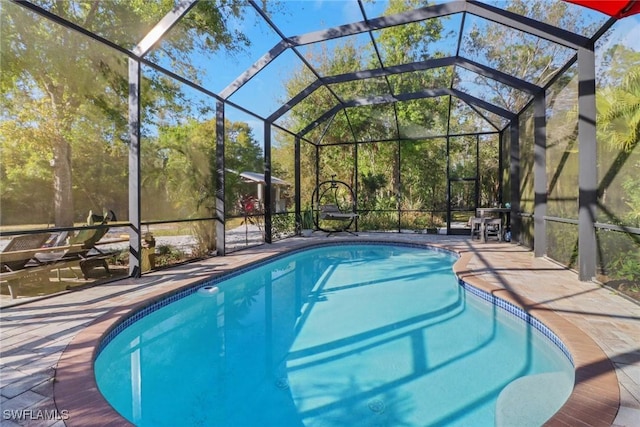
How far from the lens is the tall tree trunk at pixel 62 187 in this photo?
837 cm

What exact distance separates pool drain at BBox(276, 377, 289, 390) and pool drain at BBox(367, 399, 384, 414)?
2.24 feet

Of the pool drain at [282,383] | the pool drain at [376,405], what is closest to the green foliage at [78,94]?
the pool drain at [282,383]

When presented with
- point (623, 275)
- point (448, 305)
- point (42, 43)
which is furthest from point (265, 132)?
point (623, 275)

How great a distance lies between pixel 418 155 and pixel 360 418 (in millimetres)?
11445

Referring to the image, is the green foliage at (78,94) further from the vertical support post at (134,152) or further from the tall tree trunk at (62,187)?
the vertical support post at (134,152)

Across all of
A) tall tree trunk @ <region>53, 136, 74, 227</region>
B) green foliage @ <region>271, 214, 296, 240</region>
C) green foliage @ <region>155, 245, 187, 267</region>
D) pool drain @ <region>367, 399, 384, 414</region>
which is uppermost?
tall tree trunk @ <region>53, 136, 74, 227</region>

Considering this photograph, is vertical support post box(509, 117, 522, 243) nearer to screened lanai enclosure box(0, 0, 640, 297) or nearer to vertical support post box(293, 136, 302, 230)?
screened lanai enclosure box(0, 0, 640, 297)

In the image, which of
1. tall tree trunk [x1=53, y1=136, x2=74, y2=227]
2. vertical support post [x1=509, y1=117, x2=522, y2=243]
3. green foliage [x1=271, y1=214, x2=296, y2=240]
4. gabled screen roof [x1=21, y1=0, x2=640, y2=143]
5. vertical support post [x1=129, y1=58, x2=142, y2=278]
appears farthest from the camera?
green foliage [x1=271, y1=214, x2=296, y2=240]

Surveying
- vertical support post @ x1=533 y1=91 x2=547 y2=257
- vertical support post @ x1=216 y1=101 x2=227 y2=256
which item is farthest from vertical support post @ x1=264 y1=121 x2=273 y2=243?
vertical support post @ x1=533 y1=91 x2=547 y2=257

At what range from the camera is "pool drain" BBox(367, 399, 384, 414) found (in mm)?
2371

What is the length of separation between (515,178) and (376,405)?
7259 millimetres

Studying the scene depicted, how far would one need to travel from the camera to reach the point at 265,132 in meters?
8.87

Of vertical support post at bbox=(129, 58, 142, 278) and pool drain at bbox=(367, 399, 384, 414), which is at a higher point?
vertical support post at bbox=(129, 58, 142, 278)

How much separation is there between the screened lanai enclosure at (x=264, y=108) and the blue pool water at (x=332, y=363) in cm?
168
